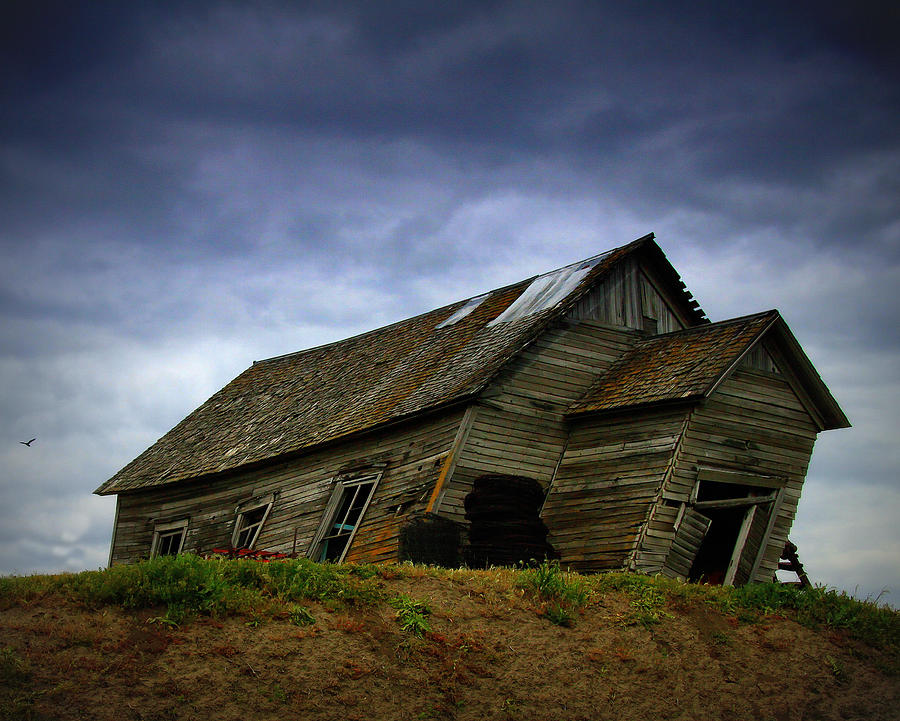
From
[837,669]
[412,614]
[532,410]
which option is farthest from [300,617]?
[532,410]

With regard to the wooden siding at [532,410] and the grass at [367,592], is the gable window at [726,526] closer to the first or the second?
the grass at [367,592]

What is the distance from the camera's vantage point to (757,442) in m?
17.2

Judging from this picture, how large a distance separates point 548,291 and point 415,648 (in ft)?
38.7

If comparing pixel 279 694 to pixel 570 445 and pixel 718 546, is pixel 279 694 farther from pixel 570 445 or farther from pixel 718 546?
pixel 718 546

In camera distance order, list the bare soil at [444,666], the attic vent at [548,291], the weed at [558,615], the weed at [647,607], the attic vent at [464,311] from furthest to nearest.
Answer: the attic vent at [464,311] → the attic vent at [548,291] → the weed at [647,607] → the weed at [558,615] → the bare soil at [444,666]

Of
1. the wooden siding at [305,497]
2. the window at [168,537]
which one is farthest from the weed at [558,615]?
the window at [168,537]

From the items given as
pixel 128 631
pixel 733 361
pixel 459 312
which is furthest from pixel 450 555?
pixel 459 312

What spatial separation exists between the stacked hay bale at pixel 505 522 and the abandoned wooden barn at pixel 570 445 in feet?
0.11

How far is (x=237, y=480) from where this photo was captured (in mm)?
22172

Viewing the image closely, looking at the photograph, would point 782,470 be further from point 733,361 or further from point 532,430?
point 532,430

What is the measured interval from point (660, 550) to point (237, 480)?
10.4 m

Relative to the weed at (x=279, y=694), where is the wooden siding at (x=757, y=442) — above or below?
above

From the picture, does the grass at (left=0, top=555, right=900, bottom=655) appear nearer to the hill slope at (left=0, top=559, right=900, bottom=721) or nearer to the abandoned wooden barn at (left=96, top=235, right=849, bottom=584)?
the hill slope at (left=0, top=559, right=900, bottom=721)

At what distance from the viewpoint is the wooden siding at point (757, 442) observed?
16438 mm
